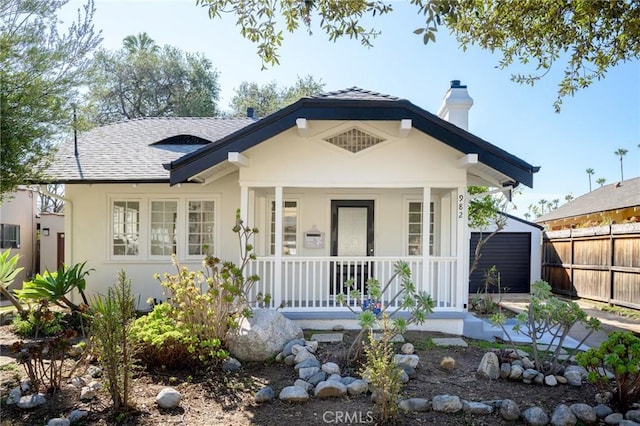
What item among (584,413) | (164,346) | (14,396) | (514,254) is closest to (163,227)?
(164,346)

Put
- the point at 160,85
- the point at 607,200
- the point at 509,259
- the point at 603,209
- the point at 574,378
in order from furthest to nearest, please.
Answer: the point at 160,85
the point at 607,200
the point at 603,209
the point at 509,259
the point at 574,378

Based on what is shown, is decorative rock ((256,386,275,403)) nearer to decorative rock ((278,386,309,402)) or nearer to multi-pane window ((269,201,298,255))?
decorative rock ((278,386,309,402))

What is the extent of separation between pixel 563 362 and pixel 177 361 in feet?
16.5

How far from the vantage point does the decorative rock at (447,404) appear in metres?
4.10

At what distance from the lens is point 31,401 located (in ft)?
13.7

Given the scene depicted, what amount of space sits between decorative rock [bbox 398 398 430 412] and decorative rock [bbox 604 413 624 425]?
171 cm

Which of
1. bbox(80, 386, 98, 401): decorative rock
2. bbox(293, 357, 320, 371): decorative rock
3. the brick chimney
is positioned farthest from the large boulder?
the brick chimney

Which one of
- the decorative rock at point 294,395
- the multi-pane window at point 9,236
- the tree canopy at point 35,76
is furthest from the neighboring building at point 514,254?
the multi-pane window at point 9,236

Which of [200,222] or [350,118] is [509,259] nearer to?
[350,118]

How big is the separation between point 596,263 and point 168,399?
12512mm

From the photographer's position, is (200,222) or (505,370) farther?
(200,222)

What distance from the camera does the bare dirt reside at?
157 inches

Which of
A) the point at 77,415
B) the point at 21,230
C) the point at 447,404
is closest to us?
the point at 77,415

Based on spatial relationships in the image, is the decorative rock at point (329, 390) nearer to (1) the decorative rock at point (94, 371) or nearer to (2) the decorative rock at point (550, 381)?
(2) the decorative rock at point (550, 381)
